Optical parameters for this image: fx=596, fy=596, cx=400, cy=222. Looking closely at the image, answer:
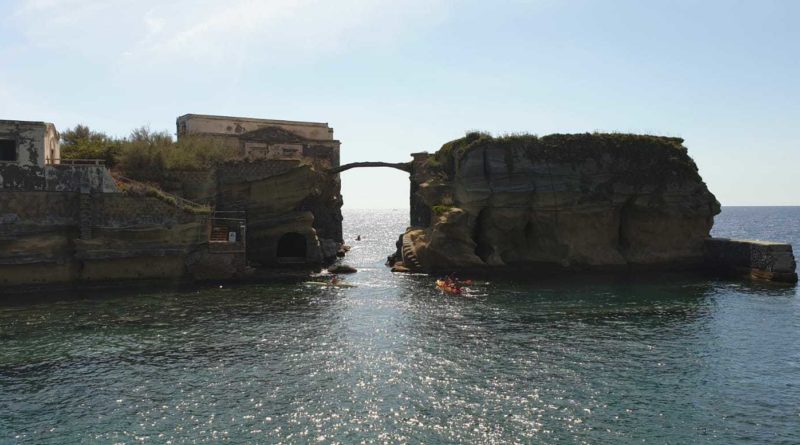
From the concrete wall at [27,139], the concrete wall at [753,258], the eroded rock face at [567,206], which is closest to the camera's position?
the concrete wall at [27,139]

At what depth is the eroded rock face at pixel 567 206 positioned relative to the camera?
4838 centimetres

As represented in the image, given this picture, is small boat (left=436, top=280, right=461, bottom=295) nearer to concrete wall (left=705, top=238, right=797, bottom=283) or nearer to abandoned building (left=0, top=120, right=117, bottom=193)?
concrete wall (left=705, top=238, right=797, bottom=283)

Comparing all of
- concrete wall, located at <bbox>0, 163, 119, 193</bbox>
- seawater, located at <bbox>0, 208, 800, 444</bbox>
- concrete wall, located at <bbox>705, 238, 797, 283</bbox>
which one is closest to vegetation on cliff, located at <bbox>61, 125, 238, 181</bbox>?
concrete wall, located at <bbox>0, 163, 119, 193</bbox>

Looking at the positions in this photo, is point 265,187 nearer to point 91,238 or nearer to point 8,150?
point 91,238

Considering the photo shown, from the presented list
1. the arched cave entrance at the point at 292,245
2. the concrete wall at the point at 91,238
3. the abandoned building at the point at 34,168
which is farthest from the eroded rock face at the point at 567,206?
the abandoned building at the point at 34,168

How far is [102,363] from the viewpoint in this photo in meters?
23.7

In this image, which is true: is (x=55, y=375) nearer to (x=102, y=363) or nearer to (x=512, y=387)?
(x=102, y=363)

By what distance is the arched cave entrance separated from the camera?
197 ft

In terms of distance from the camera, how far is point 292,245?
6078 cm

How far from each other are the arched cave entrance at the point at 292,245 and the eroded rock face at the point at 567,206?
13167mm

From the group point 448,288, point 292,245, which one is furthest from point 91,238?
point 448,288

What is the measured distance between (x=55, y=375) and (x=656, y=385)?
2212 cm

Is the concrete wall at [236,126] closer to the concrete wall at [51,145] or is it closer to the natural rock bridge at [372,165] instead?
the natural rock bridge at [372,165]

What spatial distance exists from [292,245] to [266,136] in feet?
38.2
